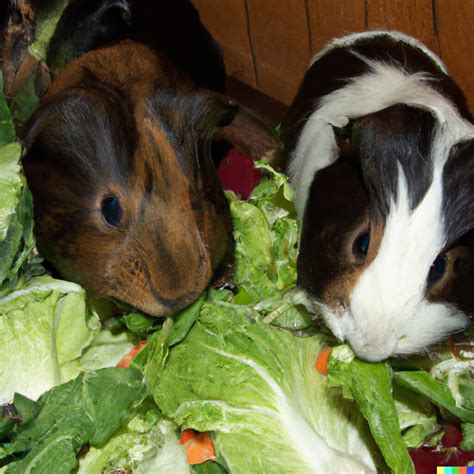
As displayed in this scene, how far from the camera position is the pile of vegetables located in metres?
1.49

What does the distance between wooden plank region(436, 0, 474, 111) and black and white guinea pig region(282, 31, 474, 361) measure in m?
0.49

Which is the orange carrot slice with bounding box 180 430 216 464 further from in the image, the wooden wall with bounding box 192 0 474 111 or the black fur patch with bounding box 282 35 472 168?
the wooden wall with bounding box 192 0 474 111

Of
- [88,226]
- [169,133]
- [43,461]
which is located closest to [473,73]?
[169,133]

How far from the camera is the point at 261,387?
5.06 ft

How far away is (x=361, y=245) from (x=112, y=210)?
445mm

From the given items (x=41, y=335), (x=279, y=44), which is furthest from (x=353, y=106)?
(x=279, y=44)

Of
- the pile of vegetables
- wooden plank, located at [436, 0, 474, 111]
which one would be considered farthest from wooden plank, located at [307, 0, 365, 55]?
the pile of vegetables

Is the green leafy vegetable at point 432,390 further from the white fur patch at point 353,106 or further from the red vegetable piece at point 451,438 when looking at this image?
the white fur patch at point 353,106

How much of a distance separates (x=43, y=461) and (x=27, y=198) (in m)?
0.47

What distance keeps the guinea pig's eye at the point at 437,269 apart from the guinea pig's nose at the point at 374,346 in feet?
0.42

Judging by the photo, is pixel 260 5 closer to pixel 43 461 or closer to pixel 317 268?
pixel 317 268

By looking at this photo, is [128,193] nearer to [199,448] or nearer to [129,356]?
[129,356]

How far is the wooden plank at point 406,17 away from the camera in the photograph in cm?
222

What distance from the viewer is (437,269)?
1.45 m
